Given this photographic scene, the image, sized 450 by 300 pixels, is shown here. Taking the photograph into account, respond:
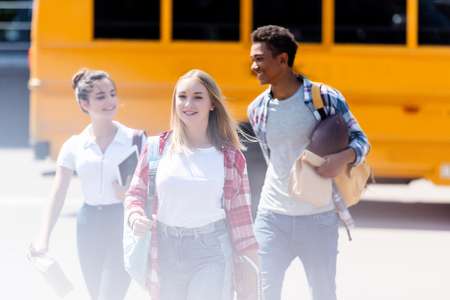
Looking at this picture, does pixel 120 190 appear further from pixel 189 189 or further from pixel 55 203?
pixel 189 189

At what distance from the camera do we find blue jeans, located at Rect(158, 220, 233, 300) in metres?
2.30

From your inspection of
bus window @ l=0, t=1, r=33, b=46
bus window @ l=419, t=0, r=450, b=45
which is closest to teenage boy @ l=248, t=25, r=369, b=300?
bus window @ l=419, t=0, r=450, b=45

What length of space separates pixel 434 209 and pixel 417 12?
8.81 feet

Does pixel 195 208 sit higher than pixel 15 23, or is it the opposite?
pixel 15 23

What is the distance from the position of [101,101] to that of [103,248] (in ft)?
2.42

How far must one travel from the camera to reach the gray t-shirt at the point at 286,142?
2838 millimetres

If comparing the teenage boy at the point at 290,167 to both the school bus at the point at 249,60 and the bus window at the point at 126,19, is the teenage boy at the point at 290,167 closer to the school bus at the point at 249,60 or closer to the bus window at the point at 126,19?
the school bus at the point at 249,60

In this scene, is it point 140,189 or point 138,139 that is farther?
point 138,139

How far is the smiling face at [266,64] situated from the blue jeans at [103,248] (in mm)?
974

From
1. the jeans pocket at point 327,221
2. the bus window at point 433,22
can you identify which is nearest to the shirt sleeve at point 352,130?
the jeans pocket at point 327,221

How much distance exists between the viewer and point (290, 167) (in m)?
2.88

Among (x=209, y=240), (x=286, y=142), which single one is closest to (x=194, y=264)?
(x=209, y=240)

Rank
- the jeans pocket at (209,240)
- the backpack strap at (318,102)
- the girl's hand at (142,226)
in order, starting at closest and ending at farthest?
the girl's hand at (142,226) < the jeans pocket at (209,240) < the backpack strap at (318,102)

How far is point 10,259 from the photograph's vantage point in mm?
5031
